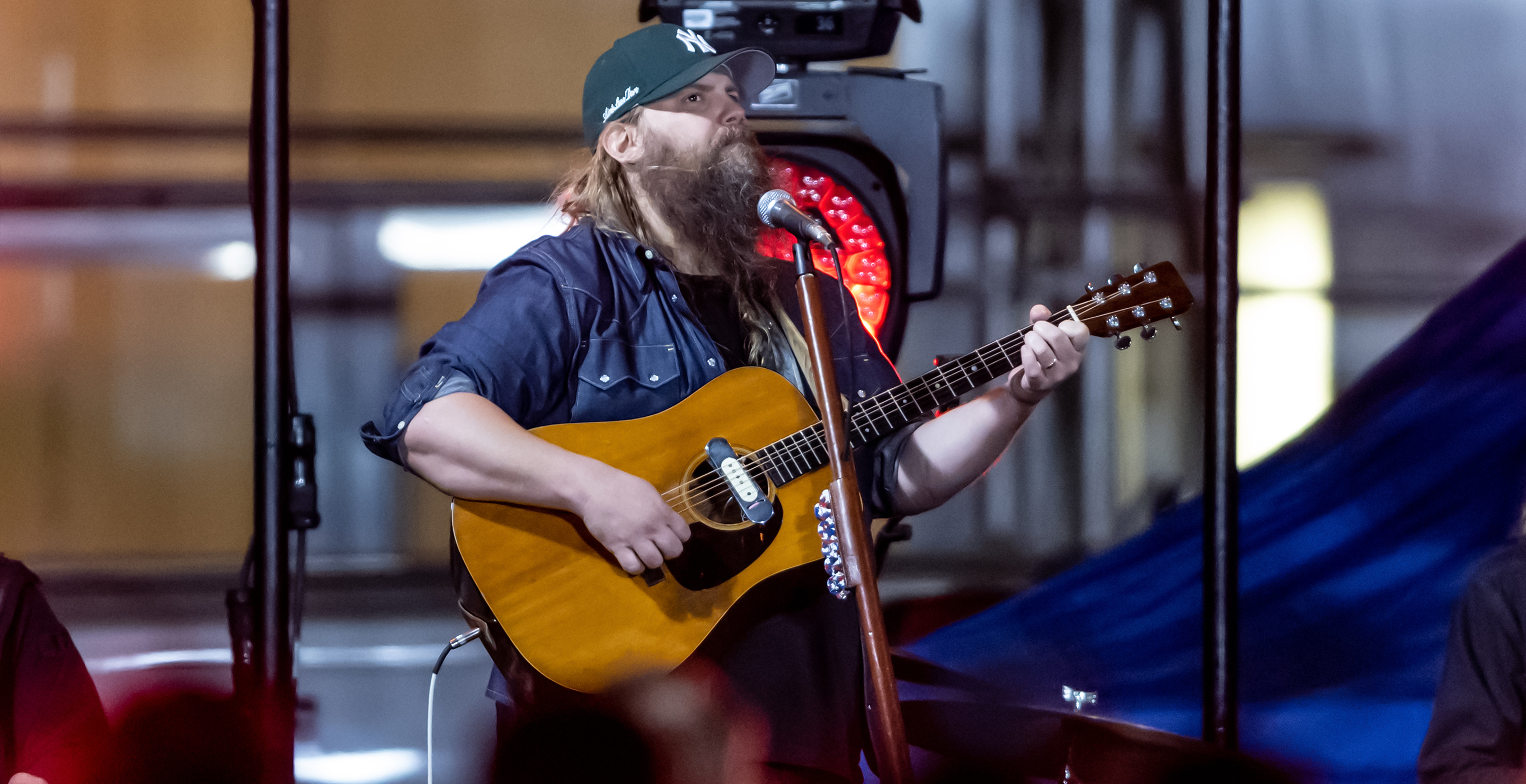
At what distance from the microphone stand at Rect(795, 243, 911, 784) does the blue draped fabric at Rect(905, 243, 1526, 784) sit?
4.88 feet

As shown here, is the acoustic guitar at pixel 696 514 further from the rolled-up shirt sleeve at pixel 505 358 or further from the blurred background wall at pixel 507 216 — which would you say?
the blurred background wall at pixel 507 216

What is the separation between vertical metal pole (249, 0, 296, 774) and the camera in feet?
6.68

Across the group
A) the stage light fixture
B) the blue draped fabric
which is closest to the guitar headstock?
the stage light fixture

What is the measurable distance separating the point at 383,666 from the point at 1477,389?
2.68m

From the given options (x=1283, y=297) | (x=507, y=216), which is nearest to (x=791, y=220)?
(x=507, y=216)

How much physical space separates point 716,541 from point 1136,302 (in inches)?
26.0

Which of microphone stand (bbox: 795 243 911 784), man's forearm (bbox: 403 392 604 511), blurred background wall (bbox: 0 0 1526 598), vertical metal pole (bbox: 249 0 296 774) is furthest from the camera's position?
blurred background wall (bbox: 0 0 1526 598)

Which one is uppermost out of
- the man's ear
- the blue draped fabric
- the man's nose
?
the man's nose

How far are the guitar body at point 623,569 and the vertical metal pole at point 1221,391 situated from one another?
1.10 meters

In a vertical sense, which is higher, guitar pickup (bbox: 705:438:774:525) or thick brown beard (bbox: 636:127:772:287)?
thick brown beard (bbox: 636:127:772:287)

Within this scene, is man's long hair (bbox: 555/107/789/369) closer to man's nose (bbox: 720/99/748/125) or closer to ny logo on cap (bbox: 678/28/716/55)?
man's nose (bbox: 720/99/748/125)

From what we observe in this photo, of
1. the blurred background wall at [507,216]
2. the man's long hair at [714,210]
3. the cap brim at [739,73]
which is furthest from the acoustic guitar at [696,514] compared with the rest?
the blurred background wall at [507,216]

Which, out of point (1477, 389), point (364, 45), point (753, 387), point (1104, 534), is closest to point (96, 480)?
point (364, 45)

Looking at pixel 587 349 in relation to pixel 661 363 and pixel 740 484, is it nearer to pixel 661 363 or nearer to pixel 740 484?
pixel 661 363
